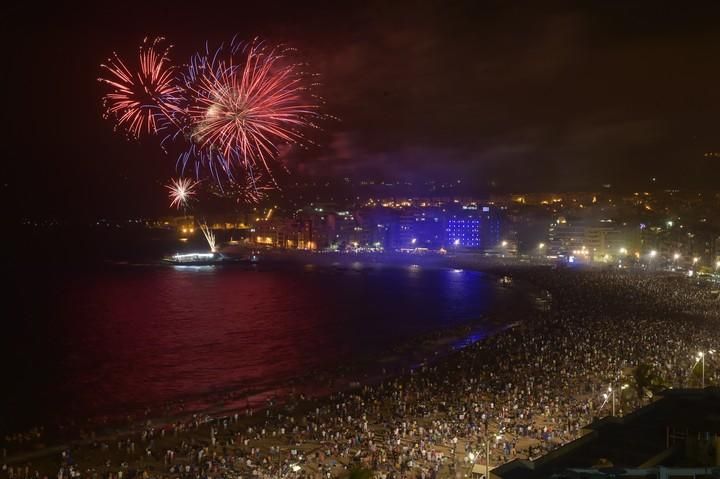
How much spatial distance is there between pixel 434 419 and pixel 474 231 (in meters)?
82.6

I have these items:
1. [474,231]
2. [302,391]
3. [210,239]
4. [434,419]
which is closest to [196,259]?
[210,239]

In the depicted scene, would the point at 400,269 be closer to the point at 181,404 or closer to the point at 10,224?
the point at 181,404

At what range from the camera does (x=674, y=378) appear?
651 inches

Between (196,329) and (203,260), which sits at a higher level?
(203,260)

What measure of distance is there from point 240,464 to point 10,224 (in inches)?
5648

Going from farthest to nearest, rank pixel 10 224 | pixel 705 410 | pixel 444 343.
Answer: pixel 10 224
pixel 444 343
pixel 705 410

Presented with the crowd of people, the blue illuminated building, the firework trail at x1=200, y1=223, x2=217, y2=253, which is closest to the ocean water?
the crowd of people

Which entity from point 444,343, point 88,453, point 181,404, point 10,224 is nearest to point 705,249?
point 444,343

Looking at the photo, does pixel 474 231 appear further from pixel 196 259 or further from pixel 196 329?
pixel 196 329

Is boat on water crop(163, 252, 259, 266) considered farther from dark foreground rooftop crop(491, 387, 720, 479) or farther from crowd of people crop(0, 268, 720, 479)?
dark foreground rooftop crop(491, 387, 720, 479)

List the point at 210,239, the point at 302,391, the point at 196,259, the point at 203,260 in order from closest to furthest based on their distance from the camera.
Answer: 1. the point at 302,391
2. the point at 203,260
3. the point at 196,259
4. the point at 210,239

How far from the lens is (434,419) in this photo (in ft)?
48.3

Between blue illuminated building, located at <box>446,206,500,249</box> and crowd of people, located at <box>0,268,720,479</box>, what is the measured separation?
70.4 metres

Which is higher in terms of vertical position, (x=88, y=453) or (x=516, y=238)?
(x=516, y=238)
